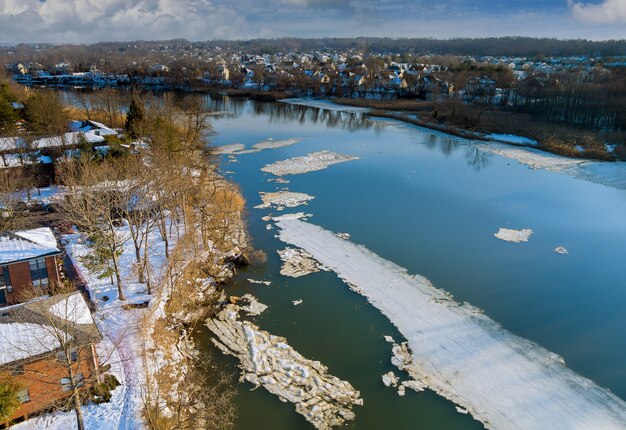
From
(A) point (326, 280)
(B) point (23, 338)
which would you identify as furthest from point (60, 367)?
(A) point (326, 280)

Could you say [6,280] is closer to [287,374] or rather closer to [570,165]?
[287,374]

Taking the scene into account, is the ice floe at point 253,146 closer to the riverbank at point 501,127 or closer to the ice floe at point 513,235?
the riverbank at point 501,127

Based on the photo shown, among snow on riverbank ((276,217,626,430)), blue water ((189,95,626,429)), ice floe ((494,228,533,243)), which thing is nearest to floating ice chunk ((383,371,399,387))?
blue water ((189,95,626,429))

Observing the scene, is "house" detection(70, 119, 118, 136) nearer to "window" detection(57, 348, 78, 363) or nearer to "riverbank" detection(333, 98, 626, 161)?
"window" detection(57, 348, 78, 363)

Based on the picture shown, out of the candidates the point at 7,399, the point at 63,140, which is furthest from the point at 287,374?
the point at 63,140

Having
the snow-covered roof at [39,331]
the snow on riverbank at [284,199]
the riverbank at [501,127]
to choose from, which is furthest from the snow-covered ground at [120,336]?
the riverbank at [501,127]

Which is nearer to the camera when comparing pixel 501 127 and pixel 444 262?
pixel 444 262

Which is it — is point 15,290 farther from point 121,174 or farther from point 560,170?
point 560,170
